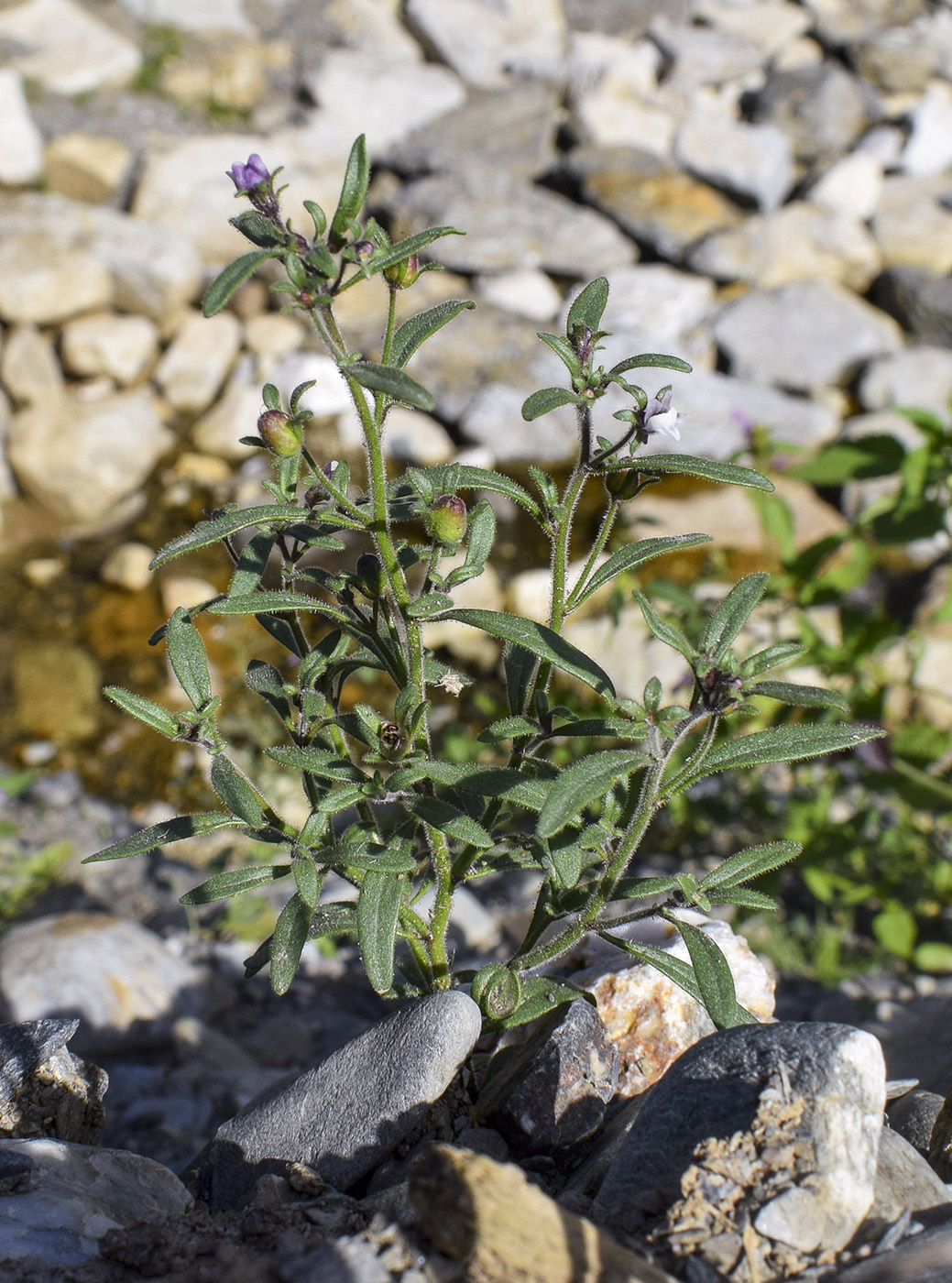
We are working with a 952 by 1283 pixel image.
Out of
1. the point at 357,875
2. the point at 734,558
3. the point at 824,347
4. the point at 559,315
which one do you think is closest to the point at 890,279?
the point at 824,347

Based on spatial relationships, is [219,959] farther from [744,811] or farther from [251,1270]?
[251,1270]

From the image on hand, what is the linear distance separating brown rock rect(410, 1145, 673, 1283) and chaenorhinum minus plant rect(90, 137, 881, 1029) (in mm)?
427

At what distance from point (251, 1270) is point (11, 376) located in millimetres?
7162

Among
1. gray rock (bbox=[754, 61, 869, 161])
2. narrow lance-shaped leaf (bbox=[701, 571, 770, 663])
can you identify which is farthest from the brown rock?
gray rock (bbox=[754, 61, 869, 161])

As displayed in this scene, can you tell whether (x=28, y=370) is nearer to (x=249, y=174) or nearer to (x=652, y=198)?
(x=652, y=198)

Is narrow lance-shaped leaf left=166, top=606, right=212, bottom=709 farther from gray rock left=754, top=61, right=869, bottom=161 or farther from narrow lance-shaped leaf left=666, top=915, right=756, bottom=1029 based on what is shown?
gray rock left=754, top=61, right=869, bottom=161

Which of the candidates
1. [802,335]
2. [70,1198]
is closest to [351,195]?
[70,1198]

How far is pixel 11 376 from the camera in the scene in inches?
296

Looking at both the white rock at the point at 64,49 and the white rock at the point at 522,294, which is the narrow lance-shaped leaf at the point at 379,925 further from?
the white rock at the point at 64,49

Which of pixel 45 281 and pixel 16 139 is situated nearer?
pixel 45 281

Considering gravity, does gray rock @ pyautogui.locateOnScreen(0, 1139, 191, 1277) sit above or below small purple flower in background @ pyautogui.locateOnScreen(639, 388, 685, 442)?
below

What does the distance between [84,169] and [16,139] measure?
1.92 feet

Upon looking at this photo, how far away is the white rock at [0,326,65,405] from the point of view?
7535 millimetres

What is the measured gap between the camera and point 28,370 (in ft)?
24.8
